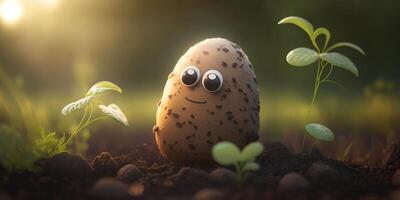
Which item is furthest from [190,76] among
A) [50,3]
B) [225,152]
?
[50,3]

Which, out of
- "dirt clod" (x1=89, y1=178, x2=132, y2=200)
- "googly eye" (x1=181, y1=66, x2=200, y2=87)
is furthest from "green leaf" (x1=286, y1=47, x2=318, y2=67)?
"dirt clod" (x1=89, y1=178, x2=132, y2=200)

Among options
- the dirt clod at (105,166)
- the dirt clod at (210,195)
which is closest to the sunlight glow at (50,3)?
the dirt clod at (105,166)

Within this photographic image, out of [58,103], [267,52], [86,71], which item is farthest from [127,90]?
[86,71]

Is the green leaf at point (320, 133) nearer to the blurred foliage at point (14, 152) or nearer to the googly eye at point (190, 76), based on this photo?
the googly eye at point (190, 76)

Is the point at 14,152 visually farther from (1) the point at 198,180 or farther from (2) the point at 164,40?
(2) the point at 164,40

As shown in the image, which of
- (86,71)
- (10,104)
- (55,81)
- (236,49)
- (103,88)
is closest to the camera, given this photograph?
(103,88)

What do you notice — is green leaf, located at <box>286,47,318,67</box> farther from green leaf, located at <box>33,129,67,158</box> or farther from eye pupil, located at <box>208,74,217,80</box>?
green leaf, located at <box>33,129,67,158</box>

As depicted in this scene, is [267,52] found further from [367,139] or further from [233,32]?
[367,139]
